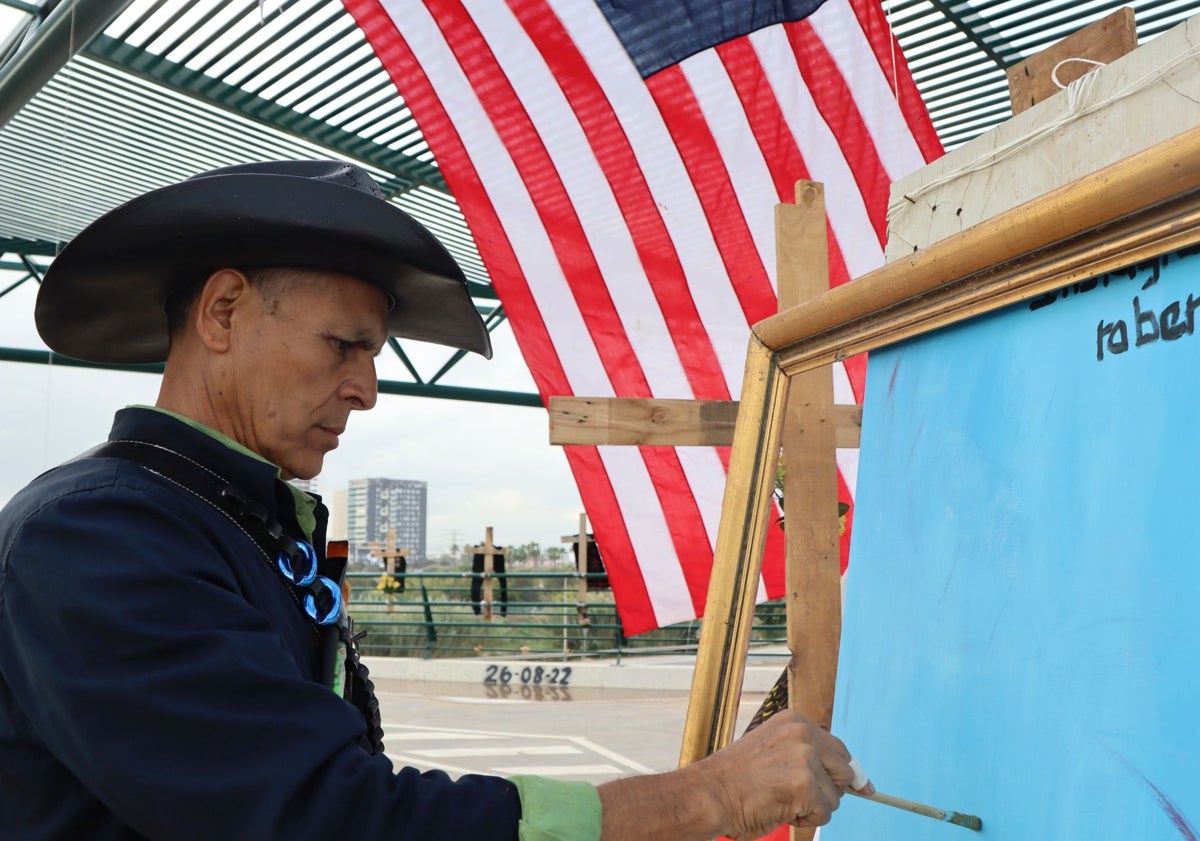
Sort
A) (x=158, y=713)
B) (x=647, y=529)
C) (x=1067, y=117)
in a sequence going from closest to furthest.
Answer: (x=158, y=713) → (x=1067, y=117) → (x=647, y=529)

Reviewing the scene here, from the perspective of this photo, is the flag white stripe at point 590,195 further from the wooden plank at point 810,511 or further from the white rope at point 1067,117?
the white rope at point 1067,117

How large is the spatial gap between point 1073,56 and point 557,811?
A: 3.62ft

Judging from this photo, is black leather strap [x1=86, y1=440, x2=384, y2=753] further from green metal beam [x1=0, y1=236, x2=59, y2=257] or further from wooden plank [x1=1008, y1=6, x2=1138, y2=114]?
green metal beam [x1=0, y1=236, x2=59, y2=257]

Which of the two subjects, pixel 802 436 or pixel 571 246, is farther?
pixel 571 246

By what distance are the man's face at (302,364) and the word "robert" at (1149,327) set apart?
753mm

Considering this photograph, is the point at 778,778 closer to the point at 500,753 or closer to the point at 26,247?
the point at 500,753

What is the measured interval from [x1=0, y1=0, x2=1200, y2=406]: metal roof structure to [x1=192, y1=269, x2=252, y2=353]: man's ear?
467cm

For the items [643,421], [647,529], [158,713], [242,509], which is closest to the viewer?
[158,713]

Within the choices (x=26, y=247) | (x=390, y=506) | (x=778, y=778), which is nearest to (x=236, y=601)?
(x=778, y=778)

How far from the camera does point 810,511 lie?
83.7 inches

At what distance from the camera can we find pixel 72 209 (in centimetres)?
1058

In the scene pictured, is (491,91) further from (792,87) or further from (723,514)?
(723,514)

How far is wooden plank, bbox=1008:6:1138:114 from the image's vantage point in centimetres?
135

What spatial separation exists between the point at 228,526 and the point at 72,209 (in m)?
10.8
